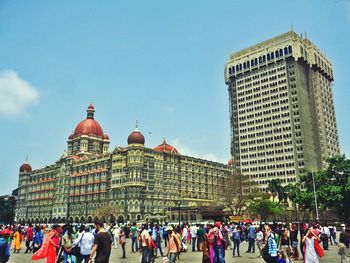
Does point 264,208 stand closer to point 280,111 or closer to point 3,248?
point 280,111

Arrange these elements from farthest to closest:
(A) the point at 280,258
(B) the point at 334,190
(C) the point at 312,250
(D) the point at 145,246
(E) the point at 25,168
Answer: (E) the point at 25,168 → (B) the point at 334,190 → (D) the point at 145,246 → (A) the point at 280,258 → (C) the point at 312,250

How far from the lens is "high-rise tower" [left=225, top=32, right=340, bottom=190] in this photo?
9844 centimetres

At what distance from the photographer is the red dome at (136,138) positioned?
255 ft

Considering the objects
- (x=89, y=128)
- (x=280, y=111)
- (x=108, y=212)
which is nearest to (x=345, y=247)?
(x=108, y=212)


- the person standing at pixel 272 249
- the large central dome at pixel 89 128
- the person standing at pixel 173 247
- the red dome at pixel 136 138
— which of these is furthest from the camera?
the large central dome at pixel 89 128

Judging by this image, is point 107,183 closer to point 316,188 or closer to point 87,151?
point 87,151

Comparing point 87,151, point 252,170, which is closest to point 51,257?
point 87,151

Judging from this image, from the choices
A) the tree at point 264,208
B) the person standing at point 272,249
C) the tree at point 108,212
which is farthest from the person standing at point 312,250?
the tree at point 108,212

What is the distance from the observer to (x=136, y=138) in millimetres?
77688

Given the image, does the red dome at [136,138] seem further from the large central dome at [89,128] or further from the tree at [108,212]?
the large central dome at [89,128]

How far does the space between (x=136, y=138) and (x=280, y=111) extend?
4640 cm

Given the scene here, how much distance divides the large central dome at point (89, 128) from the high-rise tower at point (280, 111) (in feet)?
139

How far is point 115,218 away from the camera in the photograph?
7538 cm

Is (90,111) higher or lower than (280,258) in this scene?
higher
